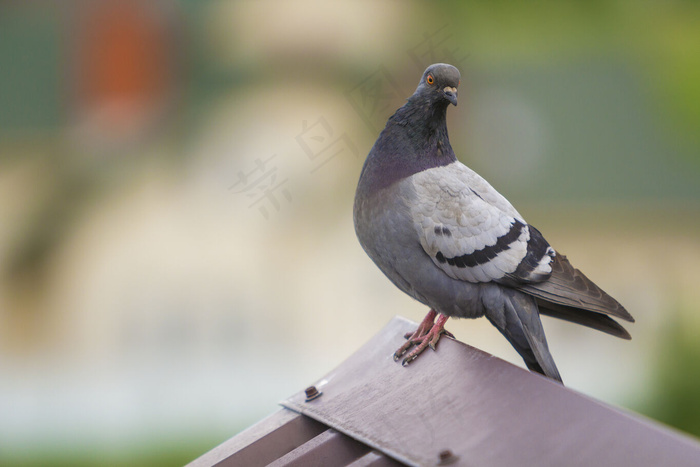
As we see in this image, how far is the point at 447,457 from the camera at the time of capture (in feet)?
7.15

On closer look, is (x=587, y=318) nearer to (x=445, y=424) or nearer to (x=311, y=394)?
(x=445, y=424)

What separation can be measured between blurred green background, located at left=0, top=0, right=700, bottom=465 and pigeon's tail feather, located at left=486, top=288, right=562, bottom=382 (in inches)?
178

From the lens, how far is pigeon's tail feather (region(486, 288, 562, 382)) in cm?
305

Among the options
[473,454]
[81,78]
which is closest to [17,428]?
[81,78]

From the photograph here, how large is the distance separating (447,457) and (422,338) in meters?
0.80

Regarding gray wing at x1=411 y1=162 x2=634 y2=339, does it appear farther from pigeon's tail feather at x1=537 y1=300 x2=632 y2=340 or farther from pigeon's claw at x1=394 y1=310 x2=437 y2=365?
pigeon's claw at x1=394 y1=310 x2=437 y2=365

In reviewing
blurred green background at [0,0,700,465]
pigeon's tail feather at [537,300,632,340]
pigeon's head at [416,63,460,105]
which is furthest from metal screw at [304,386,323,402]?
blurred green background at [0,0,700,465]

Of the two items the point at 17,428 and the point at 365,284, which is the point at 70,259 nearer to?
the point at 17,428

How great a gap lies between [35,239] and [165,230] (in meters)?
1.31

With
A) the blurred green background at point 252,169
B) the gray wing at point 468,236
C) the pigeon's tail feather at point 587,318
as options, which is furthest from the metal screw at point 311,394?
the blurred green background at point 252,169

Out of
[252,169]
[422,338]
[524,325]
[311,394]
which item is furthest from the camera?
[252,169]

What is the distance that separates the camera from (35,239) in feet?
24.6

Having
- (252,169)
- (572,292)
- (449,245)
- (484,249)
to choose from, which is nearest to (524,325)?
(572,292)

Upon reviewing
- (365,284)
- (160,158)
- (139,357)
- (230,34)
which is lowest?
(365,284)
